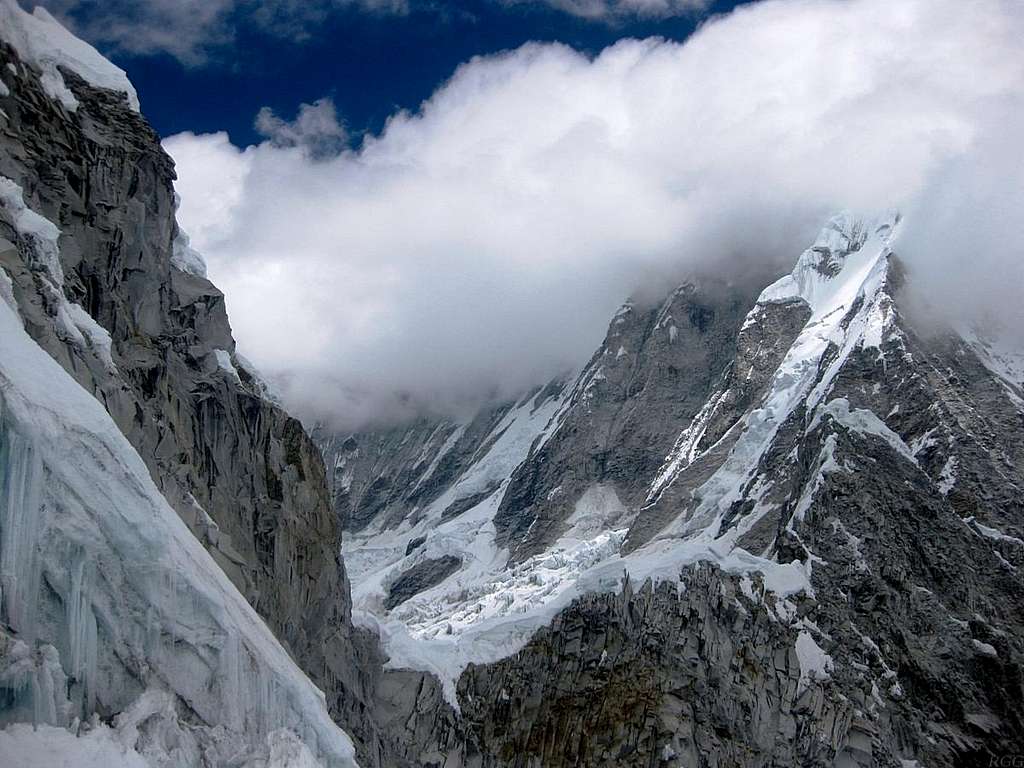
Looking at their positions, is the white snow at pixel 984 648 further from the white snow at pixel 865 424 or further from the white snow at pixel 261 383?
the white snow at pixel 261 383

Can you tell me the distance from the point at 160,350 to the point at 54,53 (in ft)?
46.5

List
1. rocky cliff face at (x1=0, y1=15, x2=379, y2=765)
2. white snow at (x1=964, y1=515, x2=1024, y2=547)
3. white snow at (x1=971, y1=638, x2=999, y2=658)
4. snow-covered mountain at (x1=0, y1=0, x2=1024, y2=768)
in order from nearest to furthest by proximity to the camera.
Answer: snow-covered mountain at (x1=0, y1=0, x2=1024, y2=768) → rocky cliff face at (x1=0, y1=15, x2=379, y2=765) → white snow at (x1=971, y1=638, x2=999, y2=658) → white snow at (x1=964, y1=515, x2=1024, y2=547)

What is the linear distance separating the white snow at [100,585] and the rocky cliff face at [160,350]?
24.8 ft

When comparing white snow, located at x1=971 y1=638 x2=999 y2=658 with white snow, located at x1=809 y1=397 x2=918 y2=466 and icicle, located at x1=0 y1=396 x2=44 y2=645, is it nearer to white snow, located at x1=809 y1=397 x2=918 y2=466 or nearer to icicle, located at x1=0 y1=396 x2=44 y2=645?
white snow, located at x1=809 y1=397 x2=918 y2=466

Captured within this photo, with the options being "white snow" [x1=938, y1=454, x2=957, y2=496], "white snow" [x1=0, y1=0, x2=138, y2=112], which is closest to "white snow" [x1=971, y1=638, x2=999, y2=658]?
"white snow" [x1=938, y1=454, x2=957, y2=496]

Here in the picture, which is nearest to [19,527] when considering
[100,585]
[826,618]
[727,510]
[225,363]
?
[100,585]

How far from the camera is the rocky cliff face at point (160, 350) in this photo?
44844 mm

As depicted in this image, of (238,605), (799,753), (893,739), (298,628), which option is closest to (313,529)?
(298,628)

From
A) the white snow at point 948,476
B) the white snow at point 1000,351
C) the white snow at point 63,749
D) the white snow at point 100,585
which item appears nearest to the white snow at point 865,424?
the white snow at point 948,476

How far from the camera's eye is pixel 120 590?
33375 millimetres

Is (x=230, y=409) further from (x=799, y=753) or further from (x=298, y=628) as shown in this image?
(x=799, y=753)

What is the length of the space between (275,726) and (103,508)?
29.8 ft

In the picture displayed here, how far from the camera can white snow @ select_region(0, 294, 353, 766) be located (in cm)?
3100

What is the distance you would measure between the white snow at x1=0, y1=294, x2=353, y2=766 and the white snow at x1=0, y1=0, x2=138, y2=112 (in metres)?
19.5
